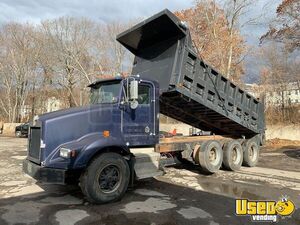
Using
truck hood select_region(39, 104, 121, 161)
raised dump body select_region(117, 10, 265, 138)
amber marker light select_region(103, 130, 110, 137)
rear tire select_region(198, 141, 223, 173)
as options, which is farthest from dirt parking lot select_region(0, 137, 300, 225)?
raised dump body select_region(117, 10, 265, 138)

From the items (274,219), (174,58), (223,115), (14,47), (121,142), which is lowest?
(274,219)

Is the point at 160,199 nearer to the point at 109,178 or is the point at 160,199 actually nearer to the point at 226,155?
the point at 109,178

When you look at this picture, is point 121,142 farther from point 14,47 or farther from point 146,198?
point 14,47

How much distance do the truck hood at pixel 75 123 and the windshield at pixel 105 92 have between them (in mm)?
270

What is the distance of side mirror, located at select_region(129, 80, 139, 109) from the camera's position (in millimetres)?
7461

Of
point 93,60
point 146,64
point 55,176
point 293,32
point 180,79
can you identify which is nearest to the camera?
point 55,176

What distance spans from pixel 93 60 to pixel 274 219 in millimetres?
32609

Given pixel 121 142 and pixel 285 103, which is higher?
pixel 285 103

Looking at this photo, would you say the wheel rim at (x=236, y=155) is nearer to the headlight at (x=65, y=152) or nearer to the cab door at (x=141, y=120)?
the cab door at (x=141, y=120)

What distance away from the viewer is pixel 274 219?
593 cm

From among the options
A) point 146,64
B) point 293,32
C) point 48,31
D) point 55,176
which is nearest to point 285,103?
point 293,32

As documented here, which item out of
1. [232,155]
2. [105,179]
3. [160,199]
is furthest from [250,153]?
[105,179]

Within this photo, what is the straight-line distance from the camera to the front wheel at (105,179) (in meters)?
6.70

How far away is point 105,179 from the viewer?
7.01m
